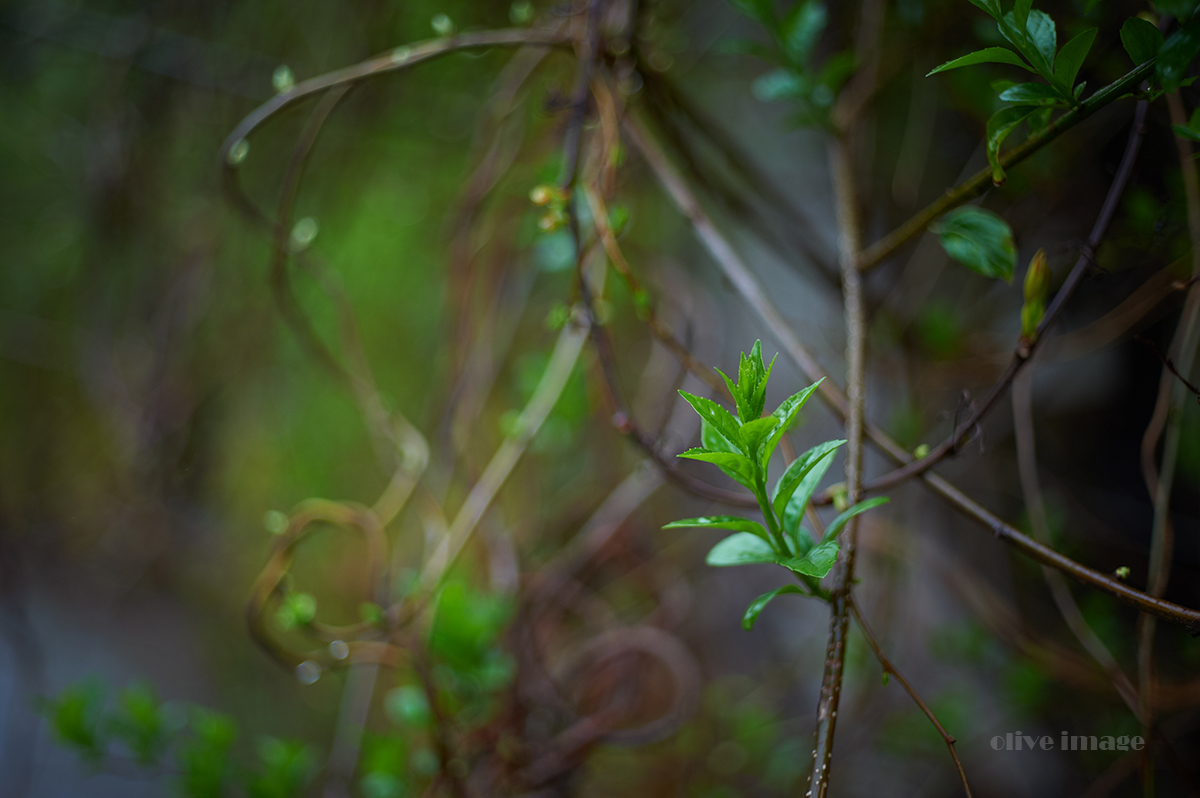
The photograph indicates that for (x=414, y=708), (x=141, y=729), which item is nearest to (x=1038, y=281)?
(x=414, y=708)

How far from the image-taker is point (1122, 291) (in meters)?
0.62

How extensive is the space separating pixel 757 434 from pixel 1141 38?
21 centimetres

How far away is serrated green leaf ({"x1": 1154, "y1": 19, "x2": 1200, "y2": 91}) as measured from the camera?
0.23 m

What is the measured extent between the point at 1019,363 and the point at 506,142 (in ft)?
1.93

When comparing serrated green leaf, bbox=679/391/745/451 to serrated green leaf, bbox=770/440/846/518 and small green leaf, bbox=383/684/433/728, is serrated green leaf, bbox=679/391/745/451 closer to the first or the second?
serrated green leaf, bbox=770/440/846/518

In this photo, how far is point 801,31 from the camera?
1.50 ft

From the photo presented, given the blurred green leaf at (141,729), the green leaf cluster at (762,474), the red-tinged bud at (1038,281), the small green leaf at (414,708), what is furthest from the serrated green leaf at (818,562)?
the blurred green leaf at (141,729)

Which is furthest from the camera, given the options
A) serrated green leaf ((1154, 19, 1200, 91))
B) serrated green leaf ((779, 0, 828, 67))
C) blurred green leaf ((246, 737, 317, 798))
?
blurred green leaf ((246, 737, 317, 798))

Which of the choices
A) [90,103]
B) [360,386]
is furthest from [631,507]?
[90,103]

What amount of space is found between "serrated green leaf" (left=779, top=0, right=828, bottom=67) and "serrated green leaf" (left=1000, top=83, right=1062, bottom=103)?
23cm

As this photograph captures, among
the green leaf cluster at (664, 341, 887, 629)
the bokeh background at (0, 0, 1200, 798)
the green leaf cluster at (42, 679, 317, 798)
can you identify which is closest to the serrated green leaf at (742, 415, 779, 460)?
the green leaf cluster at (664, 341, 887, 629)

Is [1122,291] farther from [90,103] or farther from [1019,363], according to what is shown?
[90,103]

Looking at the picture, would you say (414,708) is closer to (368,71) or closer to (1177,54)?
(368,71)

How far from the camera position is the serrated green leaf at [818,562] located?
0.78 ft
